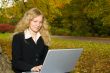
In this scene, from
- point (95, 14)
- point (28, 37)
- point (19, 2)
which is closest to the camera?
point (28, 37)

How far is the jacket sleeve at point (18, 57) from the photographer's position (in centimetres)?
406

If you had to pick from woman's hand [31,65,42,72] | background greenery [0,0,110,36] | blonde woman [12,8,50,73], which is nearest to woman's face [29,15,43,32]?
blonde woman [12,8,50,73]

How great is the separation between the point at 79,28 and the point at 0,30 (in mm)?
10501

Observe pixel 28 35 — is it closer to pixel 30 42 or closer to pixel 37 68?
pixel 30 42

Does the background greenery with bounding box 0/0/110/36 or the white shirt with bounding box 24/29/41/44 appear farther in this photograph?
the background greenery with bounding box 0/0/110/36

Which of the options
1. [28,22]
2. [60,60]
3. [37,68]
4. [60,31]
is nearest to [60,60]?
[60,60]

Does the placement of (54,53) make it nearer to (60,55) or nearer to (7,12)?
(60,55)

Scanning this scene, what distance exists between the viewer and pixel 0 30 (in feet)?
160

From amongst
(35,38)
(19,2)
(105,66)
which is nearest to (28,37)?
(35,38)

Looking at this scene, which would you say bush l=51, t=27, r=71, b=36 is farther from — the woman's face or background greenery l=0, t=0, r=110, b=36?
the woman's face

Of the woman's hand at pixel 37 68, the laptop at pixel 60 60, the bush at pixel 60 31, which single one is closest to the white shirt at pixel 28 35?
the woman's hand at pixel 37 68

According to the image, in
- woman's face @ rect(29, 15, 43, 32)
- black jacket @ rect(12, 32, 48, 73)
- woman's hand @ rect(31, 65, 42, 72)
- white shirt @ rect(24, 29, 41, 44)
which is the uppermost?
woman's face @ rect(29, 15, 43, 32)

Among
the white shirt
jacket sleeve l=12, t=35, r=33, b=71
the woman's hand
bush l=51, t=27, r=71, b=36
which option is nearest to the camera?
the woman's hand

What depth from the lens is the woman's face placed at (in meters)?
4.09
